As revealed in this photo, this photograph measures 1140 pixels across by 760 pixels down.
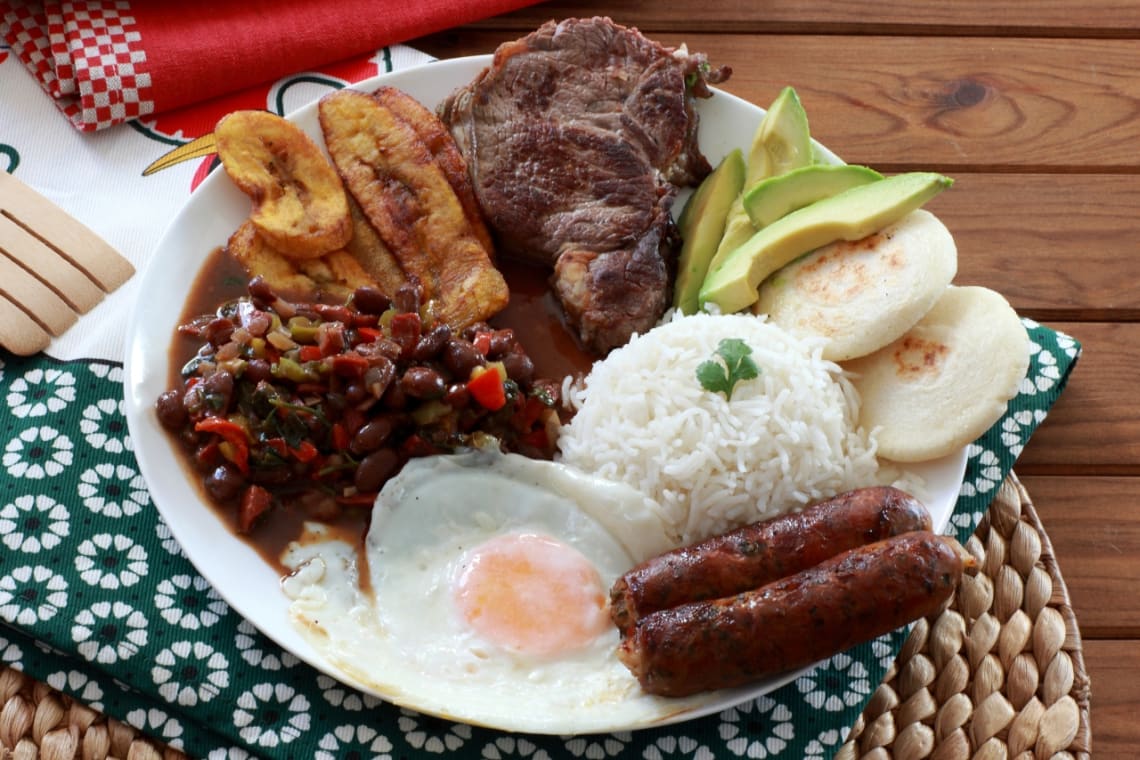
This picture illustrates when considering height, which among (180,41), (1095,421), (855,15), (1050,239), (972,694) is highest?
(180,41)

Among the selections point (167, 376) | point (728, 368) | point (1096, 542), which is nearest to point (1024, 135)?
point (1096, 542)

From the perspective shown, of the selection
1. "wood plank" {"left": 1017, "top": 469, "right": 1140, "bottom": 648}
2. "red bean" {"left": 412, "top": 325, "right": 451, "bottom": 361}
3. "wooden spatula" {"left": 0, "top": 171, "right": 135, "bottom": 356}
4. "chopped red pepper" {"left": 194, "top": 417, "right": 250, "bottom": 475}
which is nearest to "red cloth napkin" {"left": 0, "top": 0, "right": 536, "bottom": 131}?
"wooden spatula" {"left": 0, "top": 171, "right": 135, "bottom": 356}

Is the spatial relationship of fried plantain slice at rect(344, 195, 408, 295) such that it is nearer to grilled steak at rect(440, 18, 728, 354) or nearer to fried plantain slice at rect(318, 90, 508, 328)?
fried plantain slice at rect(318, 90, 508, 328)

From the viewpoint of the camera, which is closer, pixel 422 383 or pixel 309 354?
pixel 422 383

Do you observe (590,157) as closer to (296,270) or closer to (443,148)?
(443,148)

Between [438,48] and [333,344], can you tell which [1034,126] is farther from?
[333,344]

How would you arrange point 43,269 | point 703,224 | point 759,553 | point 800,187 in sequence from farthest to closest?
point 703,224, point 43,269, point 800,187, point 759,553
